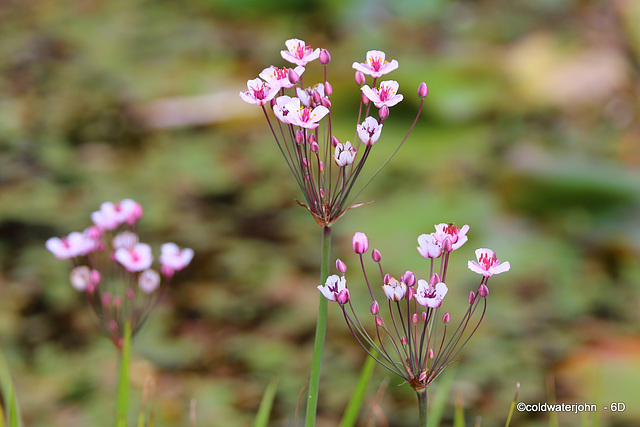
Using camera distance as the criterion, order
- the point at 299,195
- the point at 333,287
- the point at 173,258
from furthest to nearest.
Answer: the point at 299,195
the point at 173,258
the point at 333,287

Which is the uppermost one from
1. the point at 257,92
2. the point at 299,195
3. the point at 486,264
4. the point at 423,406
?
the point at 299,195

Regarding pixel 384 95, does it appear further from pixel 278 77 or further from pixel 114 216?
pixel 114 216

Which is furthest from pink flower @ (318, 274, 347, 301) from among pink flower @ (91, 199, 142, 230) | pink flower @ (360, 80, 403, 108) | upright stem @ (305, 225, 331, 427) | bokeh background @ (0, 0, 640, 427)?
bokeh background @ (0, 0, 640, 427)

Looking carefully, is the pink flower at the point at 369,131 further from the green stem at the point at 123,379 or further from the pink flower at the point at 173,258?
the green stem at the point at 123,379

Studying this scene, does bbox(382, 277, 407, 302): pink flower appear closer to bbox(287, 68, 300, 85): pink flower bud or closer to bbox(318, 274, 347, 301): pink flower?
bbox(318, 274, 347, 301): pink flower

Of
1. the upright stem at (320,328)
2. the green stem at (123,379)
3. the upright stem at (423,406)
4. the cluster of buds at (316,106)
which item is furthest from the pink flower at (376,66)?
the green stem at (123,379)

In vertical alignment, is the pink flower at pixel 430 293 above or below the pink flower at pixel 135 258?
below

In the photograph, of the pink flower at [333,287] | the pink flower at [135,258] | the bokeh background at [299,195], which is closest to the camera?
the pink flower at [333,287]

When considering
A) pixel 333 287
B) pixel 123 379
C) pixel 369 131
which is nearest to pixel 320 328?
pixel 333 287
